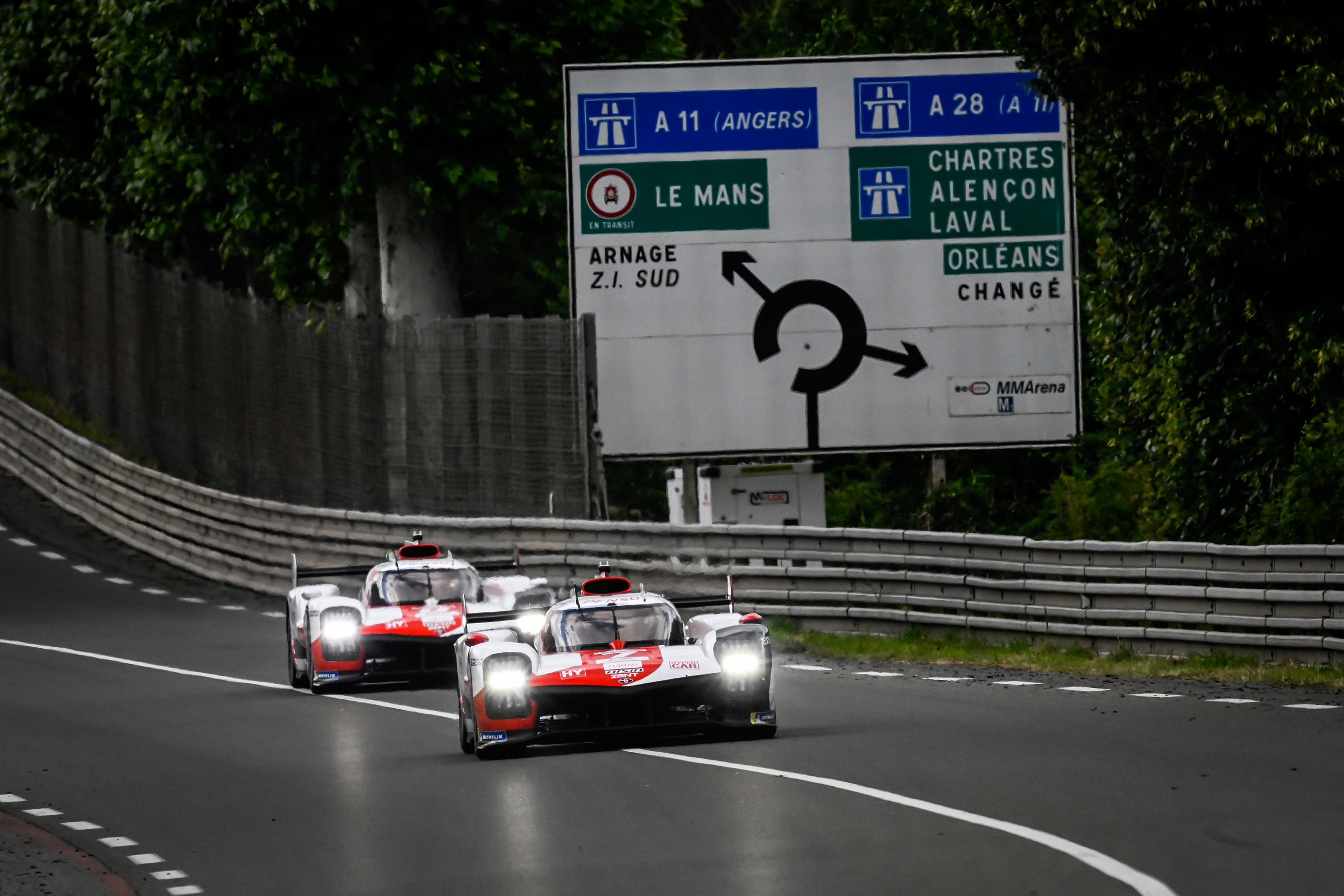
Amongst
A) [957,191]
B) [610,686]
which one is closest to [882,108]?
[957,191]

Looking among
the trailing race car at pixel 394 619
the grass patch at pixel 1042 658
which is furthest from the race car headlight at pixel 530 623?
the grass patch at pixel 1042 658

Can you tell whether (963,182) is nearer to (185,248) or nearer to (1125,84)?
(1125,84)

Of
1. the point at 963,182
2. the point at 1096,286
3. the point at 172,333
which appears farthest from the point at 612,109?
the point at 172,333

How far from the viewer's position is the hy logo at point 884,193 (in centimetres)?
2622

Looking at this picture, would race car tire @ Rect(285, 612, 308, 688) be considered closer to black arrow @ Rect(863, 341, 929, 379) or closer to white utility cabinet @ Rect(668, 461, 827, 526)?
white utility cabinet @ Rect(668, 461, 827, 526)

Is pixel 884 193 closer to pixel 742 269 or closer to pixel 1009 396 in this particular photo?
pixel 742 269

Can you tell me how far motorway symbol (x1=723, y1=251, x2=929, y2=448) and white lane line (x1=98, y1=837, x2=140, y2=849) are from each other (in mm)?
14587

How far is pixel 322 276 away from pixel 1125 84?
62.0 feet

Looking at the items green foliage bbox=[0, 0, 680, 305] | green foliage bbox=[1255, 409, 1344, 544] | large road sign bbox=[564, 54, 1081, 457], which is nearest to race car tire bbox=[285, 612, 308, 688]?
large road sign bbox=[564, 54, 1081, 457]

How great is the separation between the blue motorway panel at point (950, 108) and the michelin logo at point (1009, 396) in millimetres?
2828

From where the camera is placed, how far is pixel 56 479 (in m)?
39.4

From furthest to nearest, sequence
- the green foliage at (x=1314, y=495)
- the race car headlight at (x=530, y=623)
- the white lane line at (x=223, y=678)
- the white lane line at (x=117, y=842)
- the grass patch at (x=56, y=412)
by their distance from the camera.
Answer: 1. the grass patch at (x=56, y=412)
2. the green foliage at (x=1314, y=495)
3. the white lane line at (x=223, y=678)
4. the race car headlight at (x=530, y=623)
5. the white lane line at (x=117, y=842)

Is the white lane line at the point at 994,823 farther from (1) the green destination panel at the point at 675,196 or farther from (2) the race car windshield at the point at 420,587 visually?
(1) the green destination panel at the point at 675,196

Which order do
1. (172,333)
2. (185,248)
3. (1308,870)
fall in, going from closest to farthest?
1. (1308,870)
2. (172,333)
3. (185,248)
